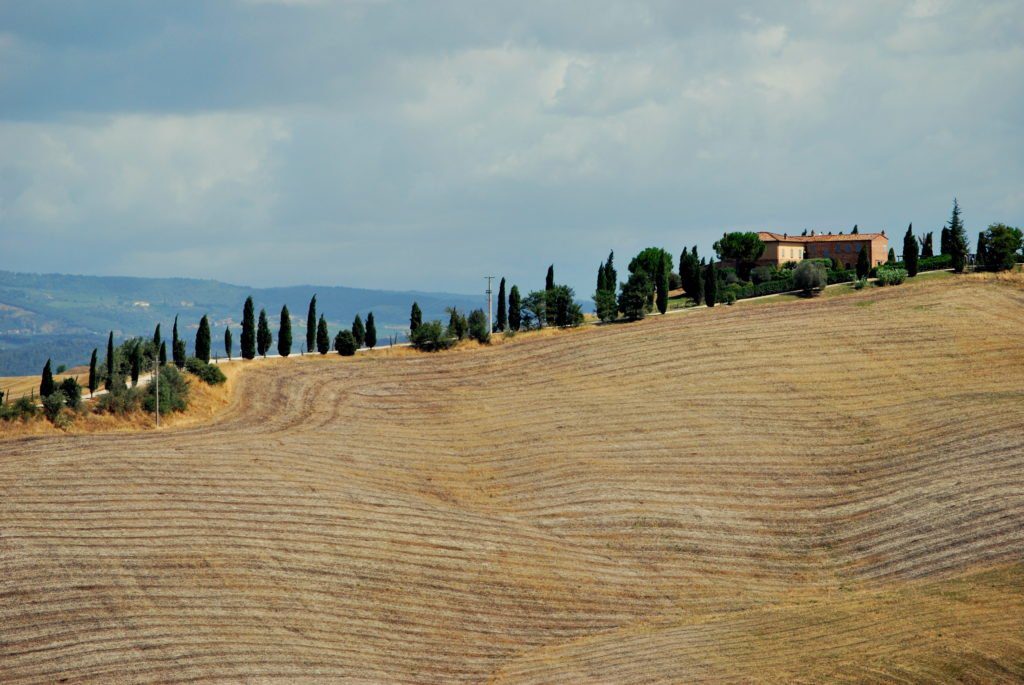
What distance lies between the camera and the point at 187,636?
43031 millimetres

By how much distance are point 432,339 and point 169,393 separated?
25.1 metres

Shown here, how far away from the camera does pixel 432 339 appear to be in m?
94.4

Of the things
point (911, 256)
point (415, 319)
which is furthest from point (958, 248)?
point (415, 319)

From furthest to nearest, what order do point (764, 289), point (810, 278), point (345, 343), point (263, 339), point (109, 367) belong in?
point (764, 289)
point (810, 278)
point (345, 343)
point (263, 339)
point (109, 367)

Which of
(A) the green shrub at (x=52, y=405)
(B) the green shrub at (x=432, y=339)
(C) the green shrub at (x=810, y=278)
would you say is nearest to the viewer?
(A) the green shrub at (x=52, y=405)

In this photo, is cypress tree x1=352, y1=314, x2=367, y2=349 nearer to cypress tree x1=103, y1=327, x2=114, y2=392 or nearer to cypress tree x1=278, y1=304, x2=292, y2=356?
cypress tree x1=278, y1=304, x2=292, y2=356

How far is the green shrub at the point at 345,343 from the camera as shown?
310ft

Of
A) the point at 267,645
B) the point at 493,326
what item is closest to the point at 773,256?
the point at 493,326

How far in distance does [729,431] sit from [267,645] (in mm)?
34678

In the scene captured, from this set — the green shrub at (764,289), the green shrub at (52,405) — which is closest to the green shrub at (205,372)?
the green shrub at (52,405)

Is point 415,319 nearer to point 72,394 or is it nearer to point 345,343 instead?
point 345,343

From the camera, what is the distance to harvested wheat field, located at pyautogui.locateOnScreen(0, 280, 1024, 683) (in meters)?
43.4

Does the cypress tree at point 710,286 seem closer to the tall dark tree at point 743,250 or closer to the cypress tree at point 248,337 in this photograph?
the tall dark tree at point 743,250

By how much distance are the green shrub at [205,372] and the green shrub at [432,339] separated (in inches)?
708
